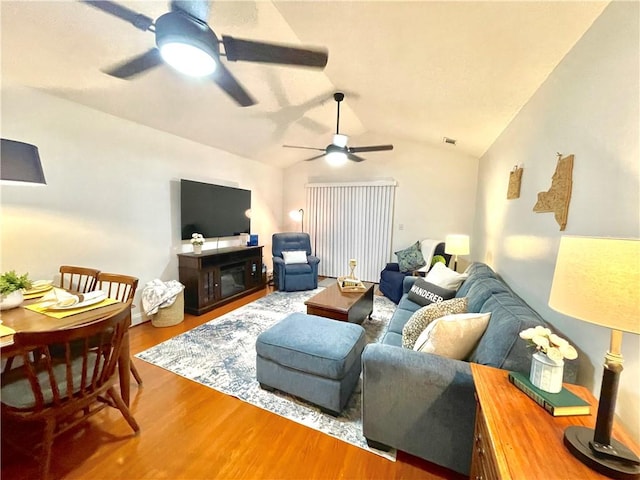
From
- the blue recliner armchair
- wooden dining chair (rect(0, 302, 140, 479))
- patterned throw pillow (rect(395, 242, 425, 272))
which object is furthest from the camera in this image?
the blue recliner armchair

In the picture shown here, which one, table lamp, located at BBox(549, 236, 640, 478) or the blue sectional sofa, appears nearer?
table lamp, located at BBox(549, 236, 640, 478)

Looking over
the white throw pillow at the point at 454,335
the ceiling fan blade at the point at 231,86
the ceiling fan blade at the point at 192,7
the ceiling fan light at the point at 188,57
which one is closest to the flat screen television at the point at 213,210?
the ceiling fan blade at the point at 231,86

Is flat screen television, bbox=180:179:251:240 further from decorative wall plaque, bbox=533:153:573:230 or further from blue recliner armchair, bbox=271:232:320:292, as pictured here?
decorative wall plaque, bbox=533:153:573:230

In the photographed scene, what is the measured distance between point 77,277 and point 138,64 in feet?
6.90

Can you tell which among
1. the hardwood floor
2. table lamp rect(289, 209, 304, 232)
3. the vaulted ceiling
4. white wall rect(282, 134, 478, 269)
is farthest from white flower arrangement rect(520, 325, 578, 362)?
table lamp rect(289, 209, 304, 232)

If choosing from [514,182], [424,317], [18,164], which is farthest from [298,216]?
[18,164]

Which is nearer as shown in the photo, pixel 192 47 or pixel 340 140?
pixel 192 47

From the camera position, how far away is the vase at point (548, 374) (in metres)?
0.97

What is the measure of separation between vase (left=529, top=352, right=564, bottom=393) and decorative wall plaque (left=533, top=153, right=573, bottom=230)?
855 mm

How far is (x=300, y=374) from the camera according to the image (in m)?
1.85

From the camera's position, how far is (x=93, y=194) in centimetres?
274

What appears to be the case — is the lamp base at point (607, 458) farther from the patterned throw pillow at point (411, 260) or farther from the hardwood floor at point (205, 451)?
the patterned throw pillow at point (411, 260)

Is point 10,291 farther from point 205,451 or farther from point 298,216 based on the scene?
point 298,216

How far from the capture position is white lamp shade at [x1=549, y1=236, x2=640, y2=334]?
644 millimetres
